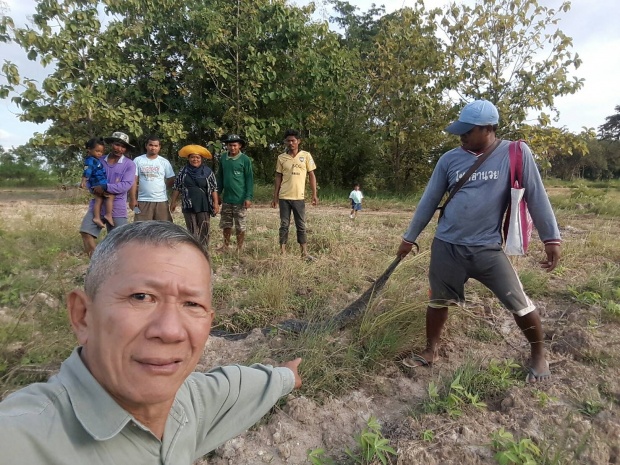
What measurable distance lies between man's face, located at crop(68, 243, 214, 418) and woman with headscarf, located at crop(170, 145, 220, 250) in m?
4.41

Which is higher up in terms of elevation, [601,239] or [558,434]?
[601,239]

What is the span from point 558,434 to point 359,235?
4782 mm

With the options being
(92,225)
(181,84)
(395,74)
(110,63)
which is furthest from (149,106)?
(92,225)

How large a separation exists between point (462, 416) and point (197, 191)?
4.06 metres

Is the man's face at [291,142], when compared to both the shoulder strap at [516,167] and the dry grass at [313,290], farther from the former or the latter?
the shoulder strap at [516,167]

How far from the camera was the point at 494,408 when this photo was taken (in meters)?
2.49

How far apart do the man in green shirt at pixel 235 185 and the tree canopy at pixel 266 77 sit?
5.40 meters

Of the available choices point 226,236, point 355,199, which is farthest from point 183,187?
point 355,199

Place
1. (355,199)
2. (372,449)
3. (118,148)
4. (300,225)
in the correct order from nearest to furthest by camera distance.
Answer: (372,449)
(118,148)
(300,225)
(355,199)

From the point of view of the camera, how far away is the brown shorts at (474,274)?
2607 millimetres

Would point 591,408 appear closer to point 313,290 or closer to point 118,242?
point 313,290

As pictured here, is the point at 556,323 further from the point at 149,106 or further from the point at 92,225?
the point at 149,106

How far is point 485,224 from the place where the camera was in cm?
266

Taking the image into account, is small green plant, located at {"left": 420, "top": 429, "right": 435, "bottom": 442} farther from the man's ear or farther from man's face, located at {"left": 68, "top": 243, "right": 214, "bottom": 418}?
the man's ear
